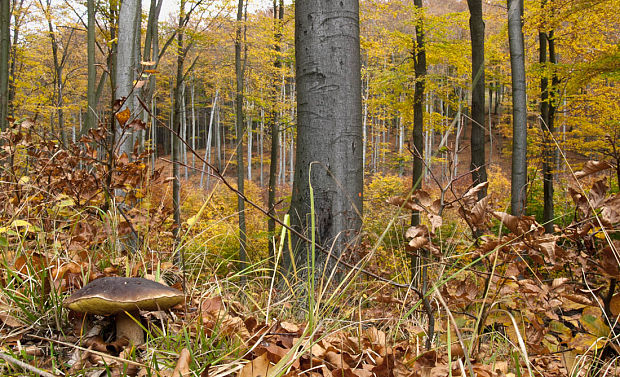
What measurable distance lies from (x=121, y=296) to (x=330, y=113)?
1794 millimetres

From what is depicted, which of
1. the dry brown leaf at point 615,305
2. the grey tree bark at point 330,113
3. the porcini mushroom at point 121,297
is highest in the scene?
the grey tree bark at point 330,113

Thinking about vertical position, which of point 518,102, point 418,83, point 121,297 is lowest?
point 121,297

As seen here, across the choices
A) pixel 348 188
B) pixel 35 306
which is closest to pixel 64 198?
pixel 35 306

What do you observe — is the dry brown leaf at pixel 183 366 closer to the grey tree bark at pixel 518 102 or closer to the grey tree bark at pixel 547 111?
the grey tree bark at pixel 518 102

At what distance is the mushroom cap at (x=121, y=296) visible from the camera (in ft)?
3.81

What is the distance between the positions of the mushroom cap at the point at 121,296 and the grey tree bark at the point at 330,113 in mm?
1345

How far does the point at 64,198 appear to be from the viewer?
8.06 feet

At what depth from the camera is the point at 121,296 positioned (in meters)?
1.16

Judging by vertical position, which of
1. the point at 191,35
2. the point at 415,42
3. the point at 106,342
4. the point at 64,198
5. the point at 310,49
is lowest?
the point at 106,342

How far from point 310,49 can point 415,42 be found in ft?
26.5

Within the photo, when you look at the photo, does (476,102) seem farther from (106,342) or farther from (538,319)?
(106,342)

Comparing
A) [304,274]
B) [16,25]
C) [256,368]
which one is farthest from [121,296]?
[16,25]

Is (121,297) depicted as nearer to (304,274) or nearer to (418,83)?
(304,274)

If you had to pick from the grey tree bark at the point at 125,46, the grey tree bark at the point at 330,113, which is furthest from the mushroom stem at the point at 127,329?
the grey tree bark at the point at 125,46
